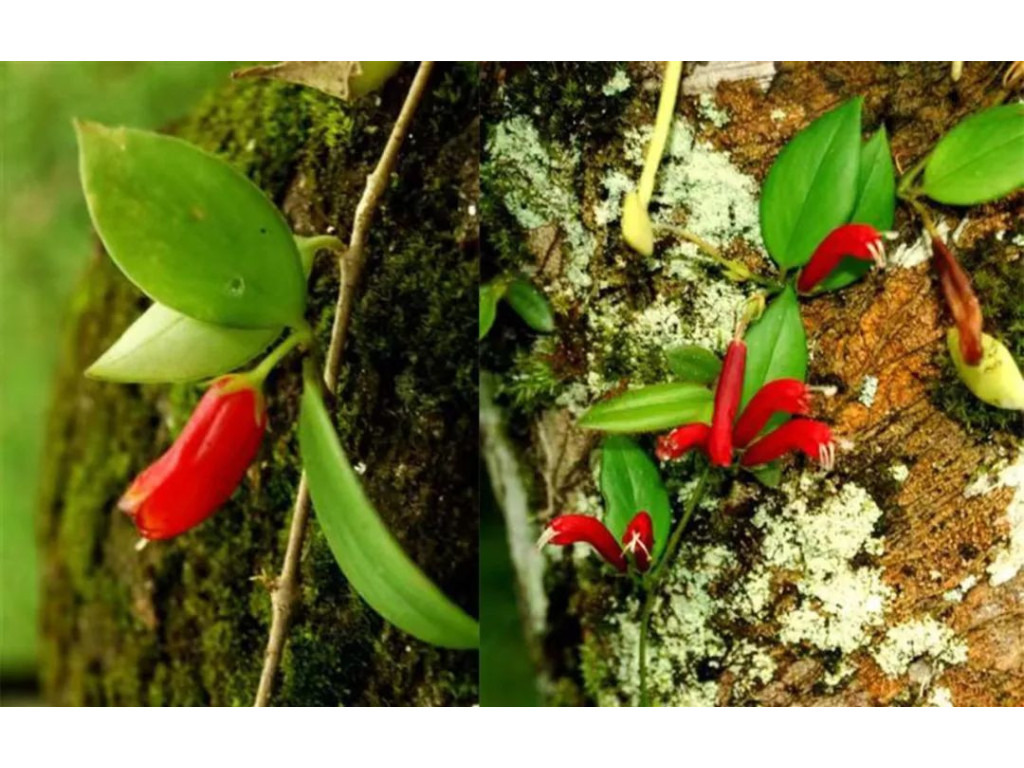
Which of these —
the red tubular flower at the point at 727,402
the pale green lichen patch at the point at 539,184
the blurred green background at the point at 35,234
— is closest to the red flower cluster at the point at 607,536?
the red tubular flower at the point at 727,402

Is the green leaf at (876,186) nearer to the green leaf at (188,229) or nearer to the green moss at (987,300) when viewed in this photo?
the green moss at (987,300)

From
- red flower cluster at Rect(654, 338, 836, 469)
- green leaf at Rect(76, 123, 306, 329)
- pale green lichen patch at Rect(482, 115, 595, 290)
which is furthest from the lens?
pale green lichen patch at Rect(482, 115, 595, 290)

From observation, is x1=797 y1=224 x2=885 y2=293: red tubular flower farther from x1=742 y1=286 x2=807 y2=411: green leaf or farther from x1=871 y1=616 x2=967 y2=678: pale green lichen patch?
x1=871 y1=616 x2=967 y2=678: pale green lichen patch

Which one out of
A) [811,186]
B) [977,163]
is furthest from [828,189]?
[977,163]

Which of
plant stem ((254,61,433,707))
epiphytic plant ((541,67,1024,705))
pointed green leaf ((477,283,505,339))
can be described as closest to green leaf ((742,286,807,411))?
epiphytic plant ((541,67,1024,705))

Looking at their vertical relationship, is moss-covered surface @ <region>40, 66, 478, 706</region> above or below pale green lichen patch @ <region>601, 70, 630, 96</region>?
below

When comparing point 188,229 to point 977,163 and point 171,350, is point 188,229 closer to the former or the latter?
point 171,350
